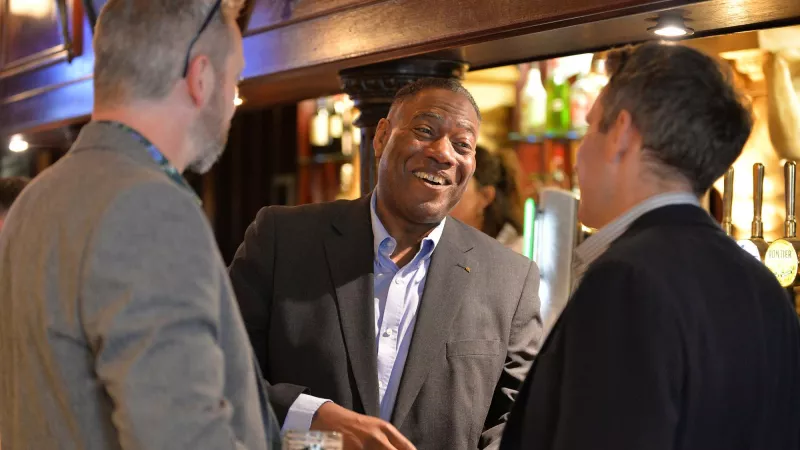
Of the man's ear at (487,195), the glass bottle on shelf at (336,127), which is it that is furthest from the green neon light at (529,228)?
the glass bottle on shelf at (336,127)

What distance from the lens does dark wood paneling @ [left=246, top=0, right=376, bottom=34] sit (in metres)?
3.28

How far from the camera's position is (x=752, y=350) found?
5.27 feet

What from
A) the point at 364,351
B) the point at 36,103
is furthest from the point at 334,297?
the point at 36,103

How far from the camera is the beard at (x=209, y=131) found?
1628 millimetres

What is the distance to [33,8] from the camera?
5.34 m

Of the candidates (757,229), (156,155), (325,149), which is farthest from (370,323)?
(325,149)

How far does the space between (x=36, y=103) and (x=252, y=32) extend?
2.05 metres

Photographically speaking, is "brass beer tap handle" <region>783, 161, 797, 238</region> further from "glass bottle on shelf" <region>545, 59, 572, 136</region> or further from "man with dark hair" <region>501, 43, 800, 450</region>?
"glass bottle on shelf" <region>545, 59, 572, 136</region>

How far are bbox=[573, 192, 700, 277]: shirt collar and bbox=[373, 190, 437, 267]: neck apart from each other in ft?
3.07

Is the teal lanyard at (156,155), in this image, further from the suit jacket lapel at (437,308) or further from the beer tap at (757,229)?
the beer tap at (757,229)

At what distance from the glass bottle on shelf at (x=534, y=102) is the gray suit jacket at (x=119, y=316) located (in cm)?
443

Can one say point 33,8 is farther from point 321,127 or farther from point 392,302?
point 392,302

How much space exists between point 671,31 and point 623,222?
3.24 ft

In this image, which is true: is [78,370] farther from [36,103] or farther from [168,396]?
[36,103]
